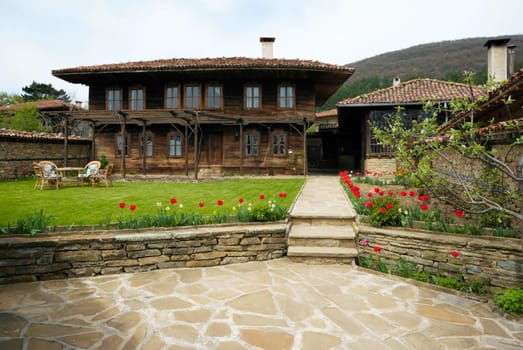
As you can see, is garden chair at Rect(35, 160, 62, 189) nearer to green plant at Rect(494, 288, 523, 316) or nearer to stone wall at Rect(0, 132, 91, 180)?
stone wall at Rect(0, 132, 91, 180)

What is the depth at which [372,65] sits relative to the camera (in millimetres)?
94312

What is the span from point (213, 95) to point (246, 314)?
15713mm

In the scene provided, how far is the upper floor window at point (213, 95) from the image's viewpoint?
57.3 ft

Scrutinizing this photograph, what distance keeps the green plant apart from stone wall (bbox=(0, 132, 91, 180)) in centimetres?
1782

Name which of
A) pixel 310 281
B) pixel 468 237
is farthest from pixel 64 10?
pixel 468 237

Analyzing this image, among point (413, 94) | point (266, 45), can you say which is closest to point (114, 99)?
point (266, 45)

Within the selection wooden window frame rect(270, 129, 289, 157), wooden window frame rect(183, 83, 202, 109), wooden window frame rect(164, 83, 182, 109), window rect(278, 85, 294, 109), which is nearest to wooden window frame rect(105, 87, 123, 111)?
wooden window frame rect(164, 83, 182, 109)

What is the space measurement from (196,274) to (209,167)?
13.5m

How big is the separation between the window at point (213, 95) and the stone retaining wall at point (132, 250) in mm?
13412

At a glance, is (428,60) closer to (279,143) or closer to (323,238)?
(279,143)

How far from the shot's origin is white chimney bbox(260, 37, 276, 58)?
1939 centimetres

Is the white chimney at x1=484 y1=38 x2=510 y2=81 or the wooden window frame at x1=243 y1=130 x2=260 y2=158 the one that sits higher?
the white chimney at x1=484 y1=38 x2=510 y2=81

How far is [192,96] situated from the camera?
17.6 m

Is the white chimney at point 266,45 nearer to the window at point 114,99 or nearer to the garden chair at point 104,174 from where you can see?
the window at point 114,99
